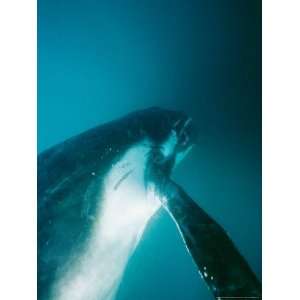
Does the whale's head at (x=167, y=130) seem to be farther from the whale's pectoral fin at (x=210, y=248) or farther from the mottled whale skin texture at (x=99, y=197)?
the whale's pectoral fin at (x=210, y=248)

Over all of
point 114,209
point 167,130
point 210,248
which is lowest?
point 210,248

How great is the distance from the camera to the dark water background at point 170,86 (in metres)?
1.83

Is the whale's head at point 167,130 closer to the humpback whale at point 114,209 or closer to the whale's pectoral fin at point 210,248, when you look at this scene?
the humpback whale at point 114,209

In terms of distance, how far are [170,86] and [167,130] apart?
18cm

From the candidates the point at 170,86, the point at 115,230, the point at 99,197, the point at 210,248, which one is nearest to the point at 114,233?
the point at 115,230

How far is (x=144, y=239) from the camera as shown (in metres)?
1.84

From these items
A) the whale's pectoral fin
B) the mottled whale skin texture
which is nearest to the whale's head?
the mottled whale skin texture

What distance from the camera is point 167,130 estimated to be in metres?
1.89

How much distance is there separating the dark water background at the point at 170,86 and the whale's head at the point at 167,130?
0.11 ft

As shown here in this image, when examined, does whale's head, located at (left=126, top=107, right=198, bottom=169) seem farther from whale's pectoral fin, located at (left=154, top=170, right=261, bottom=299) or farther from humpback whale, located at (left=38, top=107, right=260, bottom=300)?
whale's pectoral fin, located at (left=154, top=170, right=261, bottom=299)

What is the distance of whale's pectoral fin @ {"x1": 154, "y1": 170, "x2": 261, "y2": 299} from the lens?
1.79m

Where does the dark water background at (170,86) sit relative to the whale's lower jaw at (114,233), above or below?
above

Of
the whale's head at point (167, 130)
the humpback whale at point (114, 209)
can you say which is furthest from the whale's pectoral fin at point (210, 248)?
the whale's head at point (167, 130)

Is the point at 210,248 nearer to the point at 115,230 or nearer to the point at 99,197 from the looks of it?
the point at 115,230
